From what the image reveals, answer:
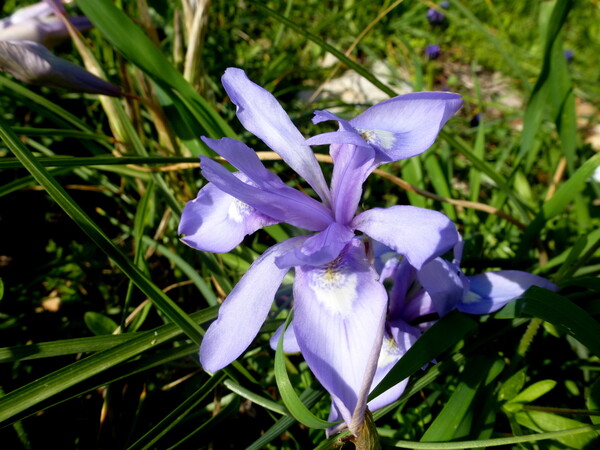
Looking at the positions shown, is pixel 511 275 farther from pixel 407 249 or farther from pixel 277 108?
pixel 277 108

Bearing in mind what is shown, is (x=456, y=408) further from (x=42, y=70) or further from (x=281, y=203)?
(x=42, y=70)

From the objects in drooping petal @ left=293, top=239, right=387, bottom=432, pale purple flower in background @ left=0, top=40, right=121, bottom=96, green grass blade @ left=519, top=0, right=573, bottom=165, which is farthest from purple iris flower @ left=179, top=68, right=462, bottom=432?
green grass blade @ left=519, top=0, right=573, bottom=165

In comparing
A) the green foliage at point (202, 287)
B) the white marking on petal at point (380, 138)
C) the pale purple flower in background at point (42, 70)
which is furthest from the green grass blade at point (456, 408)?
the pale purple flower in background at point (42, 70)

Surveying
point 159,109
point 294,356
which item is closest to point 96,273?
point 159,109

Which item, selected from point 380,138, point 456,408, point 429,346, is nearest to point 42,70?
point 380,138

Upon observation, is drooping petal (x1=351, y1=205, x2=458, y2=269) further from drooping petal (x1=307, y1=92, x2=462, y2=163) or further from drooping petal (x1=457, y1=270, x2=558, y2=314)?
drooping petal (x1=457, y1=270, x2=558, y2=314)

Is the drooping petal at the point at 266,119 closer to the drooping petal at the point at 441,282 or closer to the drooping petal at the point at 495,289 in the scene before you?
the drooping petal at the point at 441,282
